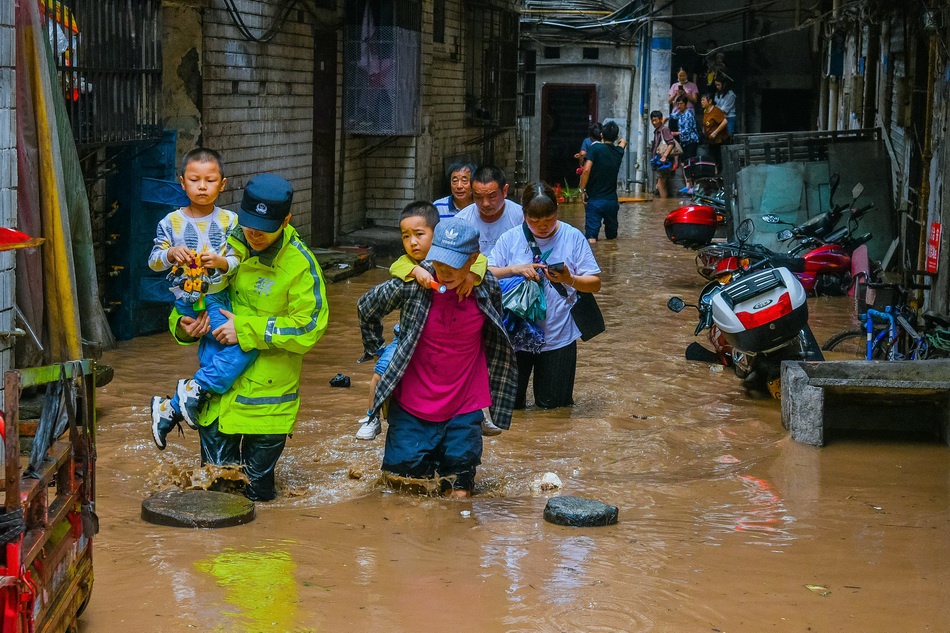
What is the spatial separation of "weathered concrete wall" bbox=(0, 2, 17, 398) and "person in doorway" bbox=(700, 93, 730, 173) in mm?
16949

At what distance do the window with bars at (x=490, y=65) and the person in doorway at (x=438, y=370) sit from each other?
16.4 meters

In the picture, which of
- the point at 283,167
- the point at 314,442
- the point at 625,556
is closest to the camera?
the point at 625,556

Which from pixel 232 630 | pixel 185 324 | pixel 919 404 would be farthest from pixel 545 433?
pixel 232 630

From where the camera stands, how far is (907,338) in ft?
29.2

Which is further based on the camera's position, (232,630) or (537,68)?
(537,68)

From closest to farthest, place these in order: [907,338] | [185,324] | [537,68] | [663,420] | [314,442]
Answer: [185,324], [314,442], [663,420], [907,338], [537,68]

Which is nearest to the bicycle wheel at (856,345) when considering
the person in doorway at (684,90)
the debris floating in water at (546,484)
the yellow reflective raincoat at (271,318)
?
the debris floating in water at (546,484)

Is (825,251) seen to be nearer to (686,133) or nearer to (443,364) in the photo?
(443,364)

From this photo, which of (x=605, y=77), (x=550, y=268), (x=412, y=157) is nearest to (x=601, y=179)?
(x=412, y=157)

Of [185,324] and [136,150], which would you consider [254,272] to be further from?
[136,150]

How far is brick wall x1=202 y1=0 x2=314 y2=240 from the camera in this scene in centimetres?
1212

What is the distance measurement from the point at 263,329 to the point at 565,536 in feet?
5.47

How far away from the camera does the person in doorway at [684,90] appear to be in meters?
24.2

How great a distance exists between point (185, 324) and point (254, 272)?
40cm
